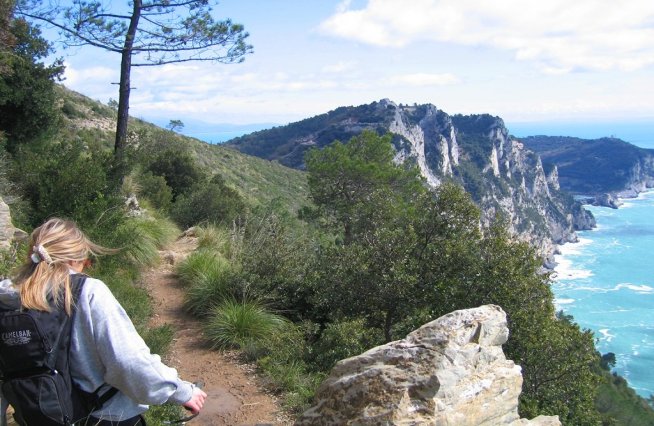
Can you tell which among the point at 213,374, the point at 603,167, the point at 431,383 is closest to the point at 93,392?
the point at 431,383

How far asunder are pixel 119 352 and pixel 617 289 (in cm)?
8991

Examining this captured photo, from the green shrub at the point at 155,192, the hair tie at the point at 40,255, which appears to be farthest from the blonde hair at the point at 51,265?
the green shrub at the point at 155,192

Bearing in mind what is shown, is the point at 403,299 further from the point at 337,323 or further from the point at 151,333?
the point at 151,333

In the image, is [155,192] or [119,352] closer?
[119,352]

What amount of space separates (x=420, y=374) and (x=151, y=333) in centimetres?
332

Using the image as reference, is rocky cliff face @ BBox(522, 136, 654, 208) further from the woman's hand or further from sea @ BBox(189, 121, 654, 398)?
the woman's hand

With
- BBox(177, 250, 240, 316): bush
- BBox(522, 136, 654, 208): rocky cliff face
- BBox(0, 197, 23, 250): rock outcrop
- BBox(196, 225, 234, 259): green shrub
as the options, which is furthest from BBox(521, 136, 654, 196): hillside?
BBox(0, 197, 23, 250): rock outcrop

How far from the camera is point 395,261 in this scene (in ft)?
22.3

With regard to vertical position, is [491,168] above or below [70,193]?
below

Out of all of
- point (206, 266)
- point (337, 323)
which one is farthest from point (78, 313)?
point (206, 266)

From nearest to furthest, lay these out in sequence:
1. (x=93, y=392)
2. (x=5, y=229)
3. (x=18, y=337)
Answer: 1. (x=18, y=337)
2. (x=93, y=392)
3. (x=5, y=229)

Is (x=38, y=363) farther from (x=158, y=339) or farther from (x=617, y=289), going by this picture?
(x=617, y=289)

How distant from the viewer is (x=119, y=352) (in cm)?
212

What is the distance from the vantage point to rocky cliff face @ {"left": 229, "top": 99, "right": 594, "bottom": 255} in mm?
96500
